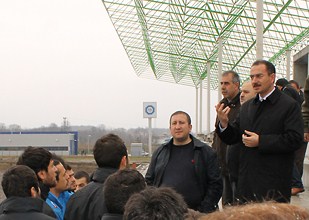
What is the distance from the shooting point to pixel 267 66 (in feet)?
12.7

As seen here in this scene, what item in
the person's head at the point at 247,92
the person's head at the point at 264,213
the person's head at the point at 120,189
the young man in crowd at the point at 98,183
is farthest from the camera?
the person's head at the point at 247,92

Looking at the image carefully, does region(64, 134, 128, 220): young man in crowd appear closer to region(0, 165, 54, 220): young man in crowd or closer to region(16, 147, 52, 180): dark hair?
region(0, 165, 54, 220): young man in crowd

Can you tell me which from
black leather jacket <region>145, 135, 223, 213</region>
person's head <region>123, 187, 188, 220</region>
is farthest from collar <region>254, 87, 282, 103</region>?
person's head <region>123, 187, 188, 220</region>

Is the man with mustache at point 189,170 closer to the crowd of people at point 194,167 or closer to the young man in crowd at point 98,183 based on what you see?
the crowd of people at point 194,167

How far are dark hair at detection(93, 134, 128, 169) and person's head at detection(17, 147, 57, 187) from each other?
0.65m

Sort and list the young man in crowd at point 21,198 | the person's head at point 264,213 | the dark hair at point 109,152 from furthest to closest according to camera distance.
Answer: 1. the dark hair at point 109,152
2. the young man in crowd at point 21,198
3. the person's head at point 264,213

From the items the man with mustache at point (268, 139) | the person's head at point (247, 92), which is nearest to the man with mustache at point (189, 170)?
the man with mustache at point (268, 139)

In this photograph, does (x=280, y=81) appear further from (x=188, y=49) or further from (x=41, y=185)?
(x=188, y=49)

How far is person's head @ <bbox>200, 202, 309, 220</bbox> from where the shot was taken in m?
1.10

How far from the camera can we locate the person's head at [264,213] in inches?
43.2

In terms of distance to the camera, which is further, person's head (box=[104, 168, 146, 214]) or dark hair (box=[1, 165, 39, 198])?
dark hair (box=[1, 165, 39, 198])

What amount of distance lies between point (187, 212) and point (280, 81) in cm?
513

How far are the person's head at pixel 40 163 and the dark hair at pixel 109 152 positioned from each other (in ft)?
2.12

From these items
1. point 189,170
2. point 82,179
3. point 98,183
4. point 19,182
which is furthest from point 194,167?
point 82,179
